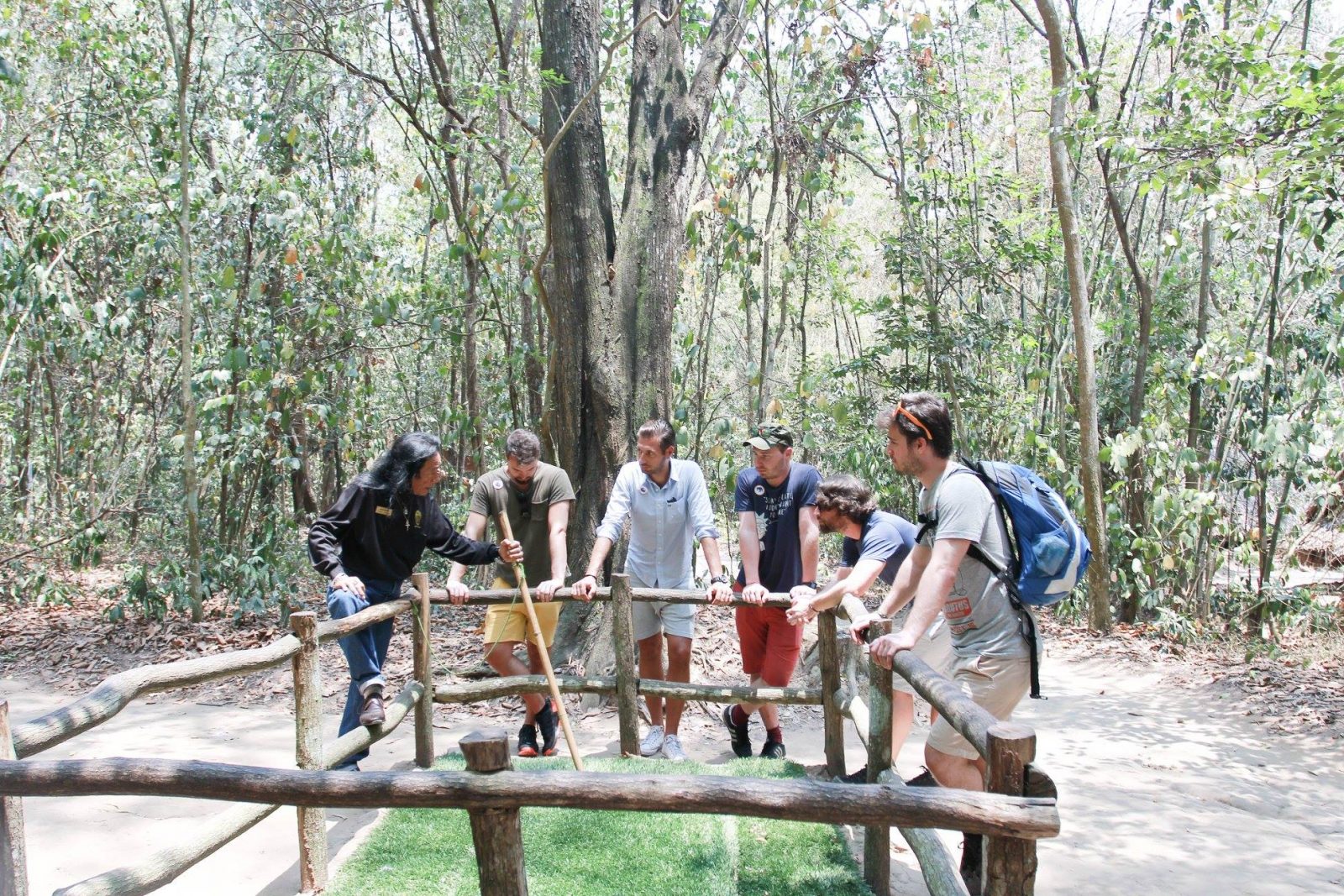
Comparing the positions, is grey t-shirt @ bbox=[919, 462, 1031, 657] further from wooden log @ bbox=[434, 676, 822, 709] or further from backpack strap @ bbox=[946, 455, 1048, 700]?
wooden log @ bbox=[434, 676, 822, 709]

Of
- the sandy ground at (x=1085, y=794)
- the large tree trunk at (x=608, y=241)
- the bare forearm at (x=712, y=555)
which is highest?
the large tree trunk at (x=608, y=241)

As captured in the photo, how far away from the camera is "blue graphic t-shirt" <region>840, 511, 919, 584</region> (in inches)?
172

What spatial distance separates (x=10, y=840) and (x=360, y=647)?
1.96m

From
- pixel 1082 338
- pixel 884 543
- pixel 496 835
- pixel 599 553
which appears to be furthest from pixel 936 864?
pixel 1082 338

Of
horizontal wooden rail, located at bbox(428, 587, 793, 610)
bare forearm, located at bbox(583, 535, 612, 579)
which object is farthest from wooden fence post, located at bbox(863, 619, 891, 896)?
bare forearm, located at bbox(583, 535, 612, 579)

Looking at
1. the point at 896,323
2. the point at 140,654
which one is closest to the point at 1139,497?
the point at 896,323

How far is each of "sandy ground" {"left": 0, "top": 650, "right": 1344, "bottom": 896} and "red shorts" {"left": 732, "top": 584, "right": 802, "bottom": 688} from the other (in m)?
0.71

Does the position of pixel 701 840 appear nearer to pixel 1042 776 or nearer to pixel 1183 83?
pixel 1042 776

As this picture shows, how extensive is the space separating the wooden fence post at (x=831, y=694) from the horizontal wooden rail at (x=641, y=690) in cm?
11

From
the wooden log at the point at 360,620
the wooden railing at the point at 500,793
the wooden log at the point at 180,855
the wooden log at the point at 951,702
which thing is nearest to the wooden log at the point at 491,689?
the wooden log at the point at 360,620

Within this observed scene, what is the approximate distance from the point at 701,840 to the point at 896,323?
7.37 m

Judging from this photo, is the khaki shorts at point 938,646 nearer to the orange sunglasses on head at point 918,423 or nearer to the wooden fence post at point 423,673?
the orange sunglasses on head at point 918,423

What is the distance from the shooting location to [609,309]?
6578 millimetres

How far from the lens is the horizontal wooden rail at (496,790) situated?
92.5 inches
